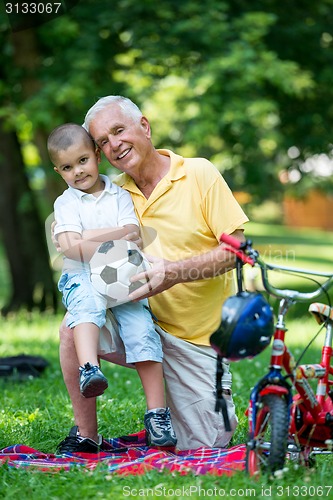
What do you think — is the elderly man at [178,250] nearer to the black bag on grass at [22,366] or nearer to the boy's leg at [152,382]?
the boy's leg at [152,382]

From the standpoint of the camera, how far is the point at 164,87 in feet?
32.5

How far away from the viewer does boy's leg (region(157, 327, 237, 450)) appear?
164 inches

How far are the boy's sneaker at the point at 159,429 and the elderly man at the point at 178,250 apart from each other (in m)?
0.33

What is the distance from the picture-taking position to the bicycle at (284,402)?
3.20m

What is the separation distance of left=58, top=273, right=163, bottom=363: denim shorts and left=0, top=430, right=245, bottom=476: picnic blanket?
415mm

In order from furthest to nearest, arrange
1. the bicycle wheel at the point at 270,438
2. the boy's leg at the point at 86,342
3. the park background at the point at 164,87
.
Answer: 1. the park background at the point at 164,87
2. the boy's leg at the point at 86,342
3. the bicycle wheel at the point at 270,438

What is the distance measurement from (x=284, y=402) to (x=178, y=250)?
3.73 feet

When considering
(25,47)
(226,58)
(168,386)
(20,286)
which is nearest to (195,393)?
(168,386)

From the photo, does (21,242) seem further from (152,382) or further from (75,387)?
(152,382)

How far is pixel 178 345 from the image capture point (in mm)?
4180

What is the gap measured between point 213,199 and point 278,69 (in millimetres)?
5395

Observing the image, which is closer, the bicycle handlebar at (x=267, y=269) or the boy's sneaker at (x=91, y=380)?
the bicycle handlebar at (x=267, y=269)

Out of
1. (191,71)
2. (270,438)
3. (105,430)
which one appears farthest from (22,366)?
(191,71)

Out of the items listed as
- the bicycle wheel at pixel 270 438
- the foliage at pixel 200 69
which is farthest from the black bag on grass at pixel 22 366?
the foliage at pixel 200 69
